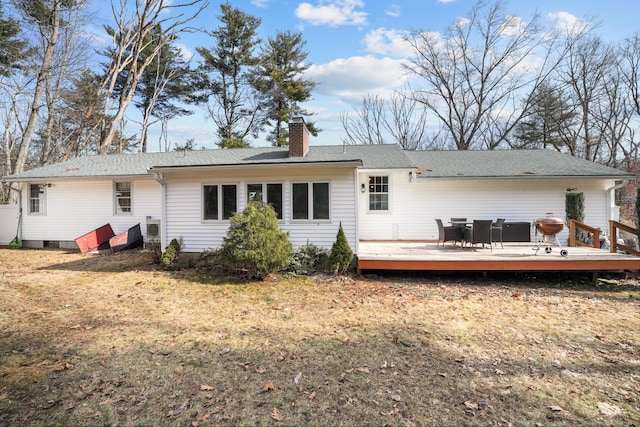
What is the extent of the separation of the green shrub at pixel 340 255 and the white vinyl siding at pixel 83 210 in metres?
7.89

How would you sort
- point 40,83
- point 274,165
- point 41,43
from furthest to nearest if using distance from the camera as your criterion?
point 41,43, point 40,83, point 274,165

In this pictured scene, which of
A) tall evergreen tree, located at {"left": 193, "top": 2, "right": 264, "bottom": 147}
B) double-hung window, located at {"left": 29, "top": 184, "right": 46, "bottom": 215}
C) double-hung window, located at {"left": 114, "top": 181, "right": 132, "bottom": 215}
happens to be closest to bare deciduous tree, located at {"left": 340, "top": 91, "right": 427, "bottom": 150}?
tall evergreen tree, located at {"left": 193, "top": 2, "right": 264, "bottom": 147}

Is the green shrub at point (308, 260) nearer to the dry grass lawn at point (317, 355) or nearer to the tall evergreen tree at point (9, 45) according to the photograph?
the dry grass lawn at point (317, 355)

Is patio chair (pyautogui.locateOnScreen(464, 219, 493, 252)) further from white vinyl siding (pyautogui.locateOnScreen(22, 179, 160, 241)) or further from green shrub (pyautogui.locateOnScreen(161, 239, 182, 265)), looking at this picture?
white vinyl siding (pyautogui.locateOnScreen(22, 179, 160, 241))

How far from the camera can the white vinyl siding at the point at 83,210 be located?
481 inches

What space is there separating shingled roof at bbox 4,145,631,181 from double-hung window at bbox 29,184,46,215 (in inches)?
23.8

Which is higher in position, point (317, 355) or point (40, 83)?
point (40, 83)

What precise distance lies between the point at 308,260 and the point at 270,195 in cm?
214

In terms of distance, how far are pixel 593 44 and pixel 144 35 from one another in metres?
29.4

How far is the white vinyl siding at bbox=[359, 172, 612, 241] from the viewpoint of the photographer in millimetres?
11133

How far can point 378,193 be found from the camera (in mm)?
11477

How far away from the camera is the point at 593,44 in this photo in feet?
67.4

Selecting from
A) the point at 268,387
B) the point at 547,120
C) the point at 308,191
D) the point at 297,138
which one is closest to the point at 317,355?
the point at 268,387

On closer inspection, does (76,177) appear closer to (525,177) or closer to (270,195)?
(270,195)
